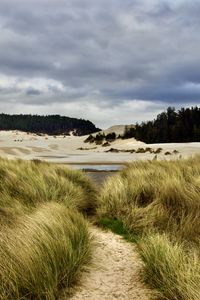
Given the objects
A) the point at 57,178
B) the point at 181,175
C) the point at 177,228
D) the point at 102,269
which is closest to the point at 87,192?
the point at 57,178

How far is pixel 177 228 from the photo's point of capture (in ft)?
25.3

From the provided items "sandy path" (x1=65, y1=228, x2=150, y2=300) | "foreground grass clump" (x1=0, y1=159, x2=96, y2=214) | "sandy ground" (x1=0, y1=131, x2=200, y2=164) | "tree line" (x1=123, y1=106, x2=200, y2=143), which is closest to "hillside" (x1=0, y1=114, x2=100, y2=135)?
"tree line" (x1=123, y1=106, x2=200, y2=143)

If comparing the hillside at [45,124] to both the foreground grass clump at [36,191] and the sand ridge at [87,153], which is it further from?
the foreground grass clump at [36,191]

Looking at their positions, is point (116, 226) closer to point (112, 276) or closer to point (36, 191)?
point (36, 191)

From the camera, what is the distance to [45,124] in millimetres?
151875

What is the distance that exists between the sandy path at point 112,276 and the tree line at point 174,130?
1987 inches

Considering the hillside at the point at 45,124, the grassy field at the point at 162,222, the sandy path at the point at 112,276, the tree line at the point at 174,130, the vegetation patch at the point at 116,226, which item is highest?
the hillside at the point at 45,124

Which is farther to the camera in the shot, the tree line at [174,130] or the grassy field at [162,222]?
the tree line at [174,130]

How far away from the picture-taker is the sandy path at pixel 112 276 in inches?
218

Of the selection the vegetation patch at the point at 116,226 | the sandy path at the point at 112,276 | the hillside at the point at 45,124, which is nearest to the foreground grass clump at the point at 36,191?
the vegetation patch at the point at 116,226

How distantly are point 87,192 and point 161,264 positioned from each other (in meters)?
7.10

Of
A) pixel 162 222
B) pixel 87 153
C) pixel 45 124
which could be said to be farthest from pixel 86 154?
pixel 45 124

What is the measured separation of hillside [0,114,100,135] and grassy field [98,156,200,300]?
12801 cm

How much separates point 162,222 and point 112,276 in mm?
2358
